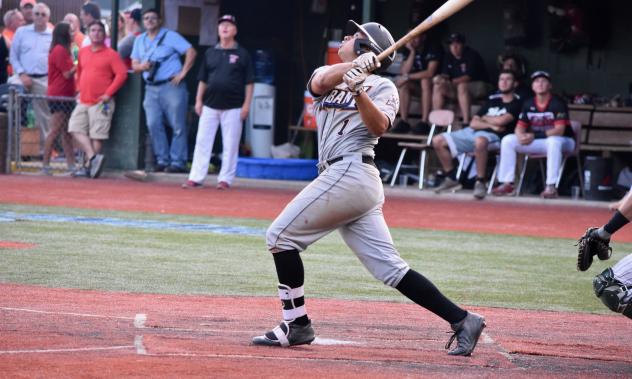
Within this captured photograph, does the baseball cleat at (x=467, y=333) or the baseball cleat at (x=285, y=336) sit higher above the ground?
the baseball cleat at (x=467, y=333)

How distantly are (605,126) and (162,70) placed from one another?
21.9 ft

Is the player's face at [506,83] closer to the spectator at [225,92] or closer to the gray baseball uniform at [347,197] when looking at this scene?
the spectator at [225,92]

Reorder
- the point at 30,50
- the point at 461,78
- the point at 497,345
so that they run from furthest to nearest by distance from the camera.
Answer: the point at 30,50
the point at 461,78
the point at 497,345

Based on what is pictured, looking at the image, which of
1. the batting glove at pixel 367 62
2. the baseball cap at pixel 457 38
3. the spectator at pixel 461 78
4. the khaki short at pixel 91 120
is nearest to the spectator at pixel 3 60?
the khaki short at pixel 91 120

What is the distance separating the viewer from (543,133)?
52.5 ft

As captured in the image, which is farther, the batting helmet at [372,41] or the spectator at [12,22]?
the spectator at [12,22]

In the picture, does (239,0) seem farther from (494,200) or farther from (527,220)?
(527,220)

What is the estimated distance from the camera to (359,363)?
5.52 m

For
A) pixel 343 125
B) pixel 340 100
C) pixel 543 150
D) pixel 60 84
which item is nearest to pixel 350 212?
pixel 343 125

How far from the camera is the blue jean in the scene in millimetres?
17188

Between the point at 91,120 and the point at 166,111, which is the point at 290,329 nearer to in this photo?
the point at 166,111

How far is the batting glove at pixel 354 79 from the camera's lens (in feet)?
17.7

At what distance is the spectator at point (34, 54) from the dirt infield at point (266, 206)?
6.01 feet

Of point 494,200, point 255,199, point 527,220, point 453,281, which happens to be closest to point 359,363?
point 453,281
